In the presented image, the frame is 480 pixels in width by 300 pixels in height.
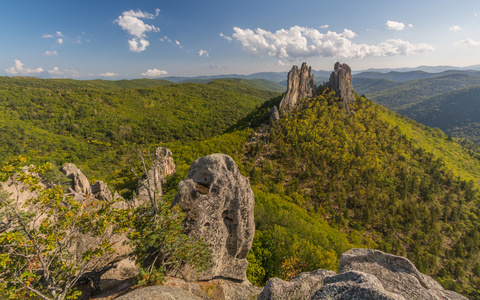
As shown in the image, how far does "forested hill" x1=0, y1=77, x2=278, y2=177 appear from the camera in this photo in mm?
82625

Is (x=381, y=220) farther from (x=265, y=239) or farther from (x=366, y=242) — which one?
(x=265, y=239)

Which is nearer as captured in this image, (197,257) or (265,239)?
(197,257)

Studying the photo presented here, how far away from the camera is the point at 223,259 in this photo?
46.7 feet

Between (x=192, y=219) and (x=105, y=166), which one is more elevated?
(x=192, y=219)

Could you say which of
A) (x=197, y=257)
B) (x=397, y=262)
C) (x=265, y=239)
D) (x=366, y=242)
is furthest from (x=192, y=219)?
(x=366, y=242)

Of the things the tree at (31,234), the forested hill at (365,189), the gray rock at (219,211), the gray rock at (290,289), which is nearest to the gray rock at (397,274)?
the gray rock at (290,289)

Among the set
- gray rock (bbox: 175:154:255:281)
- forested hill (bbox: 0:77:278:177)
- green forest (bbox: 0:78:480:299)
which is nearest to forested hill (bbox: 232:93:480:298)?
green forest (bbox: 0:78:480:299)

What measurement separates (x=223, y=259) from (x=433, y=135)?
14752 centimetres

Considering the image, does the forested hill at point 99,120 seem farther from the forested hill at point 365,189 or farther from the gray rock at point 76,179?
the forested hill at point 365,189

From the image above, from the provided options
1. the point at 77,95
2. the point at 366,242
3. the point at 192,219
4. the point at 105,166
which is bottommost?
the point at 366,242

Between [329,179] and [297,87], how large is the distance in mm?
42216

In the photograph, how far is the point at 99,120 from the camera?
Answer: 413ft

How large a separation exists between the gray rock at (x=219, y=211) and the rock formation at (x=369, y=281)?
4.74m

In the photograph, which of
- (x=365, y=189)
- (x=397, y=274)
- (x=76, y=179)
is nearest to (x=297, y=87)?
(x=365, y=189)
